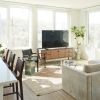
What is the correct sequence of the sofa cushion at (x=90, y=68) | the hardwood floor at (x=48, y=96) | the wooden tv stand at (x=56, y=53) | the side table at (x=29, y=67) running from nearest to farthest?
the sofa cushion at (x=90, y=68)
the hardwood floor at (x=48, y=96)
the side table at (x=29, y=67)
the wooden tv stand at (x=56, y=53)

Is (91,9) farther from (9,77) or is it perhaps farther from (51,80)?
(9,77)

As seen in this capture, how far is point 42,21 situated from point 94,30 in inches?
101

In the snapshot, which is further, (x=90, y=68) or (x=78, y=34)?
(x=78, y=34)

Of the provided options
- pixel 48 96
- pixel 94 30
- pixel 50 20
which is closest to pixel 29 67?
pixel 48 96

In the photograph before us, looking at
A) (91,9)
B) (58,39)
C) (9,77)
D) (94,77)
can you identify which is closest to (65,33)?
(58,39)

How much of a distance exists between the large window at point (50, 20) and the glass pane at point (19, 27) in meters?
0.59

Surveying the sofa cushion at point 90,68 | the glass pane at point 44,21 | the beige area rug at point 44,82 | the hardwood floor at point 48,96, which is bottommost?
the hardwood floor at point 48,96

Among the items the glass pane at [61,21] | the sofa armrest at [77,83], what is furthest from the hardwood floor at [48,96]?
the glass pane at [61,21]

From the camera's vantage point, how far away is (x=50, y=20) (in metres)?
7.31

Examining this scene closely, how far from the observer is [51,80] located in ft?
14.9

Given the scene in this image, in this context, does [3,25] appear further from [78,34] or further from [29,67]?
[78,34]

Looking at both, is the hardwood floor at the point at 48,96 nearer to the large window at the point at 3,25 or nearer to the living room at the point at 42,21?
the living room at the point at 42,21

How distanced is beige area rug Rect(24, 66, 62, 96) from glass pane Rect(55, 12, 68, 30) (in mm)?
2828

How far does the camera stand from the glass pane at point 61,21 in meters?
7.49
